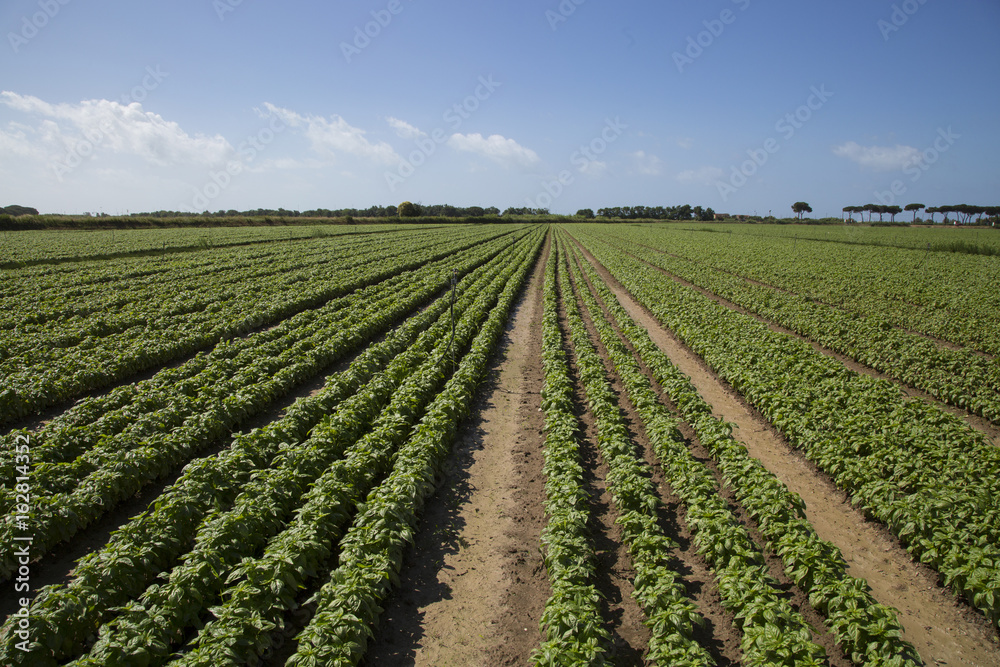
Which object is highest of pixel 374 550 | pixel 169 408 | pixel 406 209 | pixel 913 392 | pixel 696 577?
pixel 406 209

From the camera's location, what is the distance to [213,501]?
630cm

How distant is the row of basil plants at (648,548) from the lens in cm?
452

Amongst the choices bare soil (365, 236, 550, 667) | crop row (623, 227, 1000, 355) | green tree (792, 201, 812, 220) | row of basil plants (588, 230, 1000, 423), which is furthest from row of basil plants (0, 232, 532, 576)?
green tree (792, 201, 812, 220)

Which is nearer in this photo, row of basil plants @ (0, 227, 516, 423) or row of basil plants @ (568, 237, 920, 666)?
row of basil plants @ (568, 237, 920, 666)

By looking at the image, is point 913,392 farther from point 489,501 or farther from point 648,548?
point 489,501

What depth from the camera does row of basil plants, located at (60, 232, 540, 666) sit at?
14.1ft

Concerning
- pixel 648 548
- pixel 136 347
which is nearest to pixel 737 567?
pixel 648 548

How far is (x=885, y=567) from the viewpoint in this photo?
6.40 metres

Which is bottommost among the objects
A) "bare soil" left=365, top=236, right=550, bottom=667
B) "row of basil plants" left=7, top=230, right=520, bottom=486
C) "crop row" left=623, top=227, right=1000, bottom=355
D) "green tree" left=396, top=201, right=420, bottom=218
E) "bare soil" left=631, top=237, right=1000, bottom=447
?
"bare soil" left=365, top=236, right=550, bottom=667

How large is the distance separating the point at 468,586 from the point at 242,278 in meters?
27.0

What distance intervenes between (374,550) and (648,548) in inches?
146

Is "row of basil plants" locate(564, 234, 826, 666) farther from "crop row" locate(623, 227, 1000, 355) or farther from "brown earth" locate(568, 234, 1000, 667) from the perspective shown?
"crop row" locate(623, 227, 1000, 355)

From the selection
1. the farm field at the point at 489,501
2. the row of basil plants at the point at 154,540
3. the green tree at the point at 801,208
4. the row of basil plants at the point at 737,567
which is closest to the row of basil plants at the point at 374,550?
the farm field at the point at 489,501

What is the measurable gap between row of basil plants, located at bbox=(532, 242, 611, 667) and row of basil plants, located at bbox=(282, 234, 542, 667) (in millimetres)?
1943
